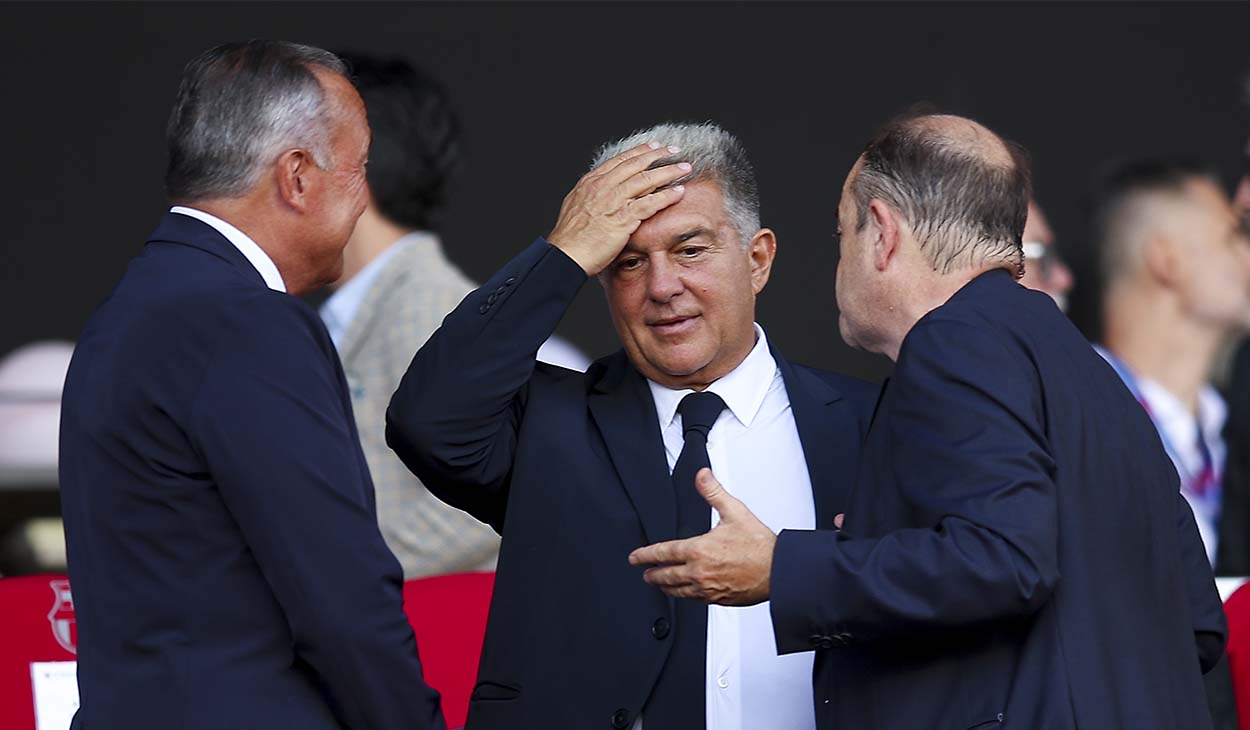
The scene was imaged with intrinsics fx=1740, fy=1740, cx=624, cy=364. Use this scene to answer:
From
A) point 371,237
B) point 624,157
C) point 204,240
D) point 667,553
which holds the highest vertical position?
point 371,237

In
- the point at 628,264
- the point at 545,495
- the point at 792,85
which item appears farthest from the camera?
the point at 792,85

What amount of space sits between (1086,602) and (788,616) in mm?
322

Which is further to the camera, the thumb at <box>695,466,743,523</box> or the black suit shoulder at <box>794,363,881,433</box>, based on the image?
the black suit shoulder at <box>794,363,881,433</box>

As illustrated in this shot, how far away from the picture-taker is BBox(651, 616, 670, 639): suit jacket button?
2.22m

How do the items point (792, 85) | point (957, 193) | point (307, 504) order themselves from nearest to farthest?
point (307, 504)
point (957, 193)
point (792, 85)

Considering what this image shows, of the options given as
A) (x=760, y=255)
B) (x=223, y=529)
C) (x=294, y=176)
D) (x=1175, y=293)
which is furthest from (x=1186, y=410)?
(x=223, y=529)

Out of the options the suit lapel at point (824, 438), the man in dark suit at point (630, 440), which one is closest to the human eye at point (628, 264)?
the man in dark suit at point (630, 440)

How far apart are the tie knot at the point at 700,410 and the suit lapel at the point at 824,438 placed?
11 centimetres

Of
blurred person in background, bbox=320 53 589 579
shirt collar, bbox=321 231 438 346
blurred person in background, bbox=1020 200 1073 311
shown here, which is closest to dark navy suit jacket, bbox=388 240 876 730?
blurred person in background, bbox=320 53 589 579

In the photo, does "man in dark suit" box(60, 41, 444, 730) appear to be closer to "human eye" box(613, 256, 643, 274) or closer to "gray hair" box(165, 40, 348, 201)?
"gray hair" box(165, 40, 348, 201)

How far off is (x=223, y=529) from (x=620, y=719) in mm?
572

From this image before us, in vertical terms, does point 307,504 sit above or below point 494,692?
above

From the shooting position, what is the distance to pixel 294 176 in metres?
2.10

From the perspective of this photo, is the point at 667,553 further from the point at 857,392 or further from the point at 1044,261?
the point at 1044,261
